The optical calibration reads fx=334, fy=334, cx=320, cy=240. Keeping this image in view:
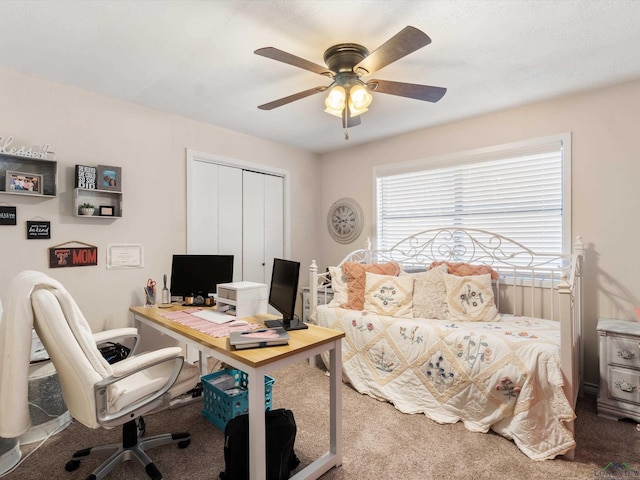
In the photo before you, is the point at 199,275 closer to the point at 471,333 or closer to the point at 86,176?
the point at 86,176

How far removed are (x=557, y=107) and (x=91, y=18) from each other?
11.3 feet

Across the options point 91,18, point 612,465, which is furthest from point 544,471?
point 91,18

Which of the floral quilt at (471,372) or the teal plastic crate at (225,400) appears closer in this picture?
the floral quilt at (471,372)

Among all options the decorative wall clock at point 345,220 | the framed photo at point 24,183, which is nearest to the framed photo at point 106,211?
the framed photo at point 24,183

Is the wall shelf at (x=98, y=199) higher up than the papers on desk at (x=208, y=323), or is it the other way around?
the wall shelf at (x=98, y=199)

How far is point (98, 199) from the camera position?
275 centimetres

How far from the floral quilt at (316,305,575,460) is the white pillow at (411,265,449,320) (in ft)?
0.50

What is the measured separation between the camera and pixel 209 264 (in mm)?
2836

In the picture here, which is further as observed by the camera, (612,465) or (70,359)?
(612,465)

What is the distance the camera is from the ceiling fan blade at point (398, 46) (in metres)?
1.50

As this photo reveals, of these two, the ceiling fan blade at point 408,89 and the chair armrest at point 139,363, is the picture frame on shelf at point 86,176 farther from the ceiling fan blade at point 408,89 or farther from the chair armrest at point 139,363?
the ceiling fan blade at point 408,89

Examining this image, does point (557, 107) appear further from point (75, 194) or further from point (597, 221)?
point (75, 194)

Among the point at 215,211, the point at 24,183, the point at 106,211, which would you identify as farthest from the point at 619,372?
the point at 24,183

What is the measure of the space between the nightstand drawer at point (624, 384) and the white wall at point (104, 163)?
361 centimetres
